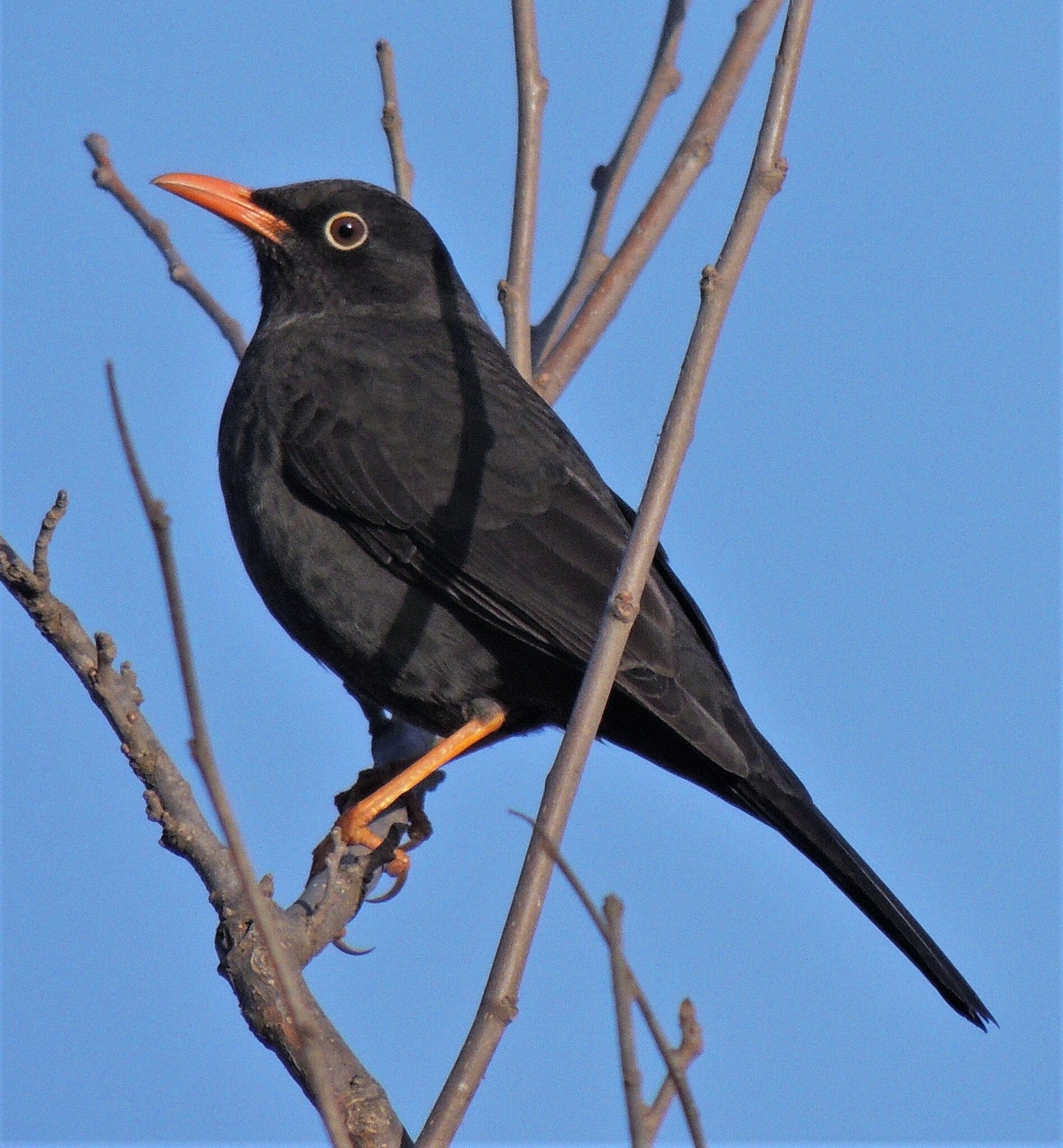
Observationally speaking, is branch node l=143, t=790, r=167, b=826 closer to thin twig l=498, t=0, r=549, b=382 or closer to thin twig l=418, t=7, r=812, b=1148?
thin twig l=418, t=7, r=812, b=1148

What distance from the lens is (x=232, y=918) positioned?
4.07 m

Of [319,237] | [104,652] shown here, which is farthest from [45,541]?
[319,237]

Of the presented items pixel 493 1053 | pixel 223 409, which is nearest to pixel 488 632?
pixel 223 409

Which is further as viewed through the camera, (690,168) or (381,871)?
(690,168)

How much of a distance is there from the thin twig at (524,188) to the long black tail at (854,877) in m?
2.10

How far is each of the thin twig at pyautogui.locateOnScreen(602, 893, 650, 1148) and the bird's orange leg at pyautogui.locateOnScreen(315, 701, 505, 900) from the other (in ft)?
10.2

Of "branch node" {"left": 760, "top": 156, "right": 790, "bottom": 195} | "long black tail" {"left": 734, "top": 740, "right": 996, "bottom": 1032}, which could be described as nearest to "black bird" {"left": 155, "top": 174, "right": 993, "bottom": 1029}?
"long black tail" {"left": 734, "top": 740, "right": 996, "bottom": 1032}

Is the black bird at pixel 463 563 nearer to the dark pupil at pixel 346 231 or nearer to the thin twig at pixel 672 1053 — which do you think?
the dark pupil at pixel 346 231

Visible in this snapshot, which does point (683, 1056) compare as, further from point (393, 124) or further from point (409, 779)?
point (393, 124)

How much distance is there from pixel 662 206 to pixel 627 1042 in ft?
13.7

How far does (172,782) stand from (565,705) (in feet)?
6.34

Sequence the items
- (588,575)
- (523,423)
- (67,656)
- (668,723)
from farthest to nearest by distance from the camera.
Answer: (523,423), (588,575), (668,723), (67,656)

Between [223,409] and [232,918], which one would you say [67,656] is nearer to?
[232,918]

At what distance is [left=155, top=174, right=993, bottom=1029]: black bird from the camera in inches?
203
